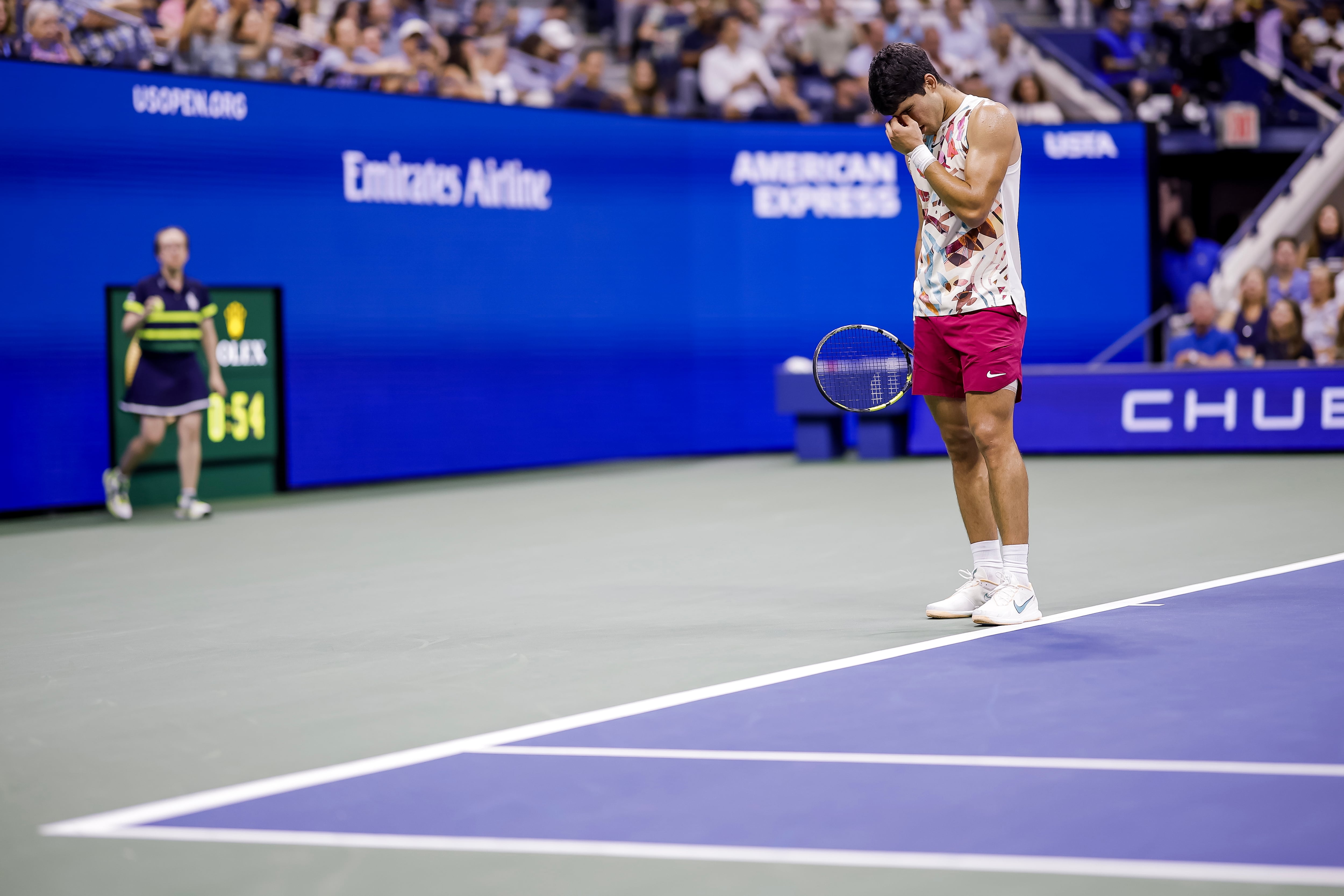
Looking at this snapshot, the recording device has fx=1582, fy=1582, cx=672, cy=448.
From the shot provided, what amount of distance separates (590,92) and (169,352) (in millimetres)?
5674

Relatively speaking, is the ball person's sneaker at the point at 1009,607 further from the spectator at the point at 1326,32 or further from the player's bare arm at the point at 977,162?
the spectator at the point at 1326,32

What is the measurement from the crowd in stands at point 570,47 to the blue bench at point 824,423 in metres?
3.05

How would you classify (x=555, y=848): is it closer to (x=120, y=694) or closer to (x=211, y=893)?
(x=211, y=893)

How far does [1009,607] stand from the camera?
5.71 m

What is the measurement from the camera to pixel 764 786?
365 centimetres

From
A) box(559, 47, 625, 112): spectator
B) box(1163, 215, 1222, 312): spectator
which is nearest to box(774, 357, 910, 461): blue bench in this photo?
box(559, 47, 625, 112): spectator

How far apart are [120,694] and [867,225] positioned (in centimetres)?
1262

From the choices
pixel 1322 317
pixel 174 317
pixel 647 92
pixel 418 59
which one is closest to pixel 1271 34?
pixel 1322 317

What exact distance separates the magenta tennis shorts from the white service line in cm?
89

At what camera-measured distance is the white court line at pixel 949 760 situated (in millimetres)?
3658

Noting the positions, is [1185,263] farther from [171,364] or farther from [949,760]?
[949,760]

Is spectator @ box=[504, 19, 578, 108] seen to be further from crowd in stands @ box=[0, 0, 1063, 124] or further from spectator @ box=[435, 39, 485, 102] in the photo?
spectator @ box=[435, 39, 485, 102]

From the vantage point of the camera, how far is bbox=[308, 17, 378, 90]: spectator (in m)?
13.1

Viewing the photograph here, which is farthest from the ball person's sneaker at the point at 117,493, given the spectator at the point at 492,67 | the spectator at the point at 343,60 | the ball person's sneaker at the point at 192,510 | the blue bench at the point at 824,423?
the blue bench at the point at 824,423
